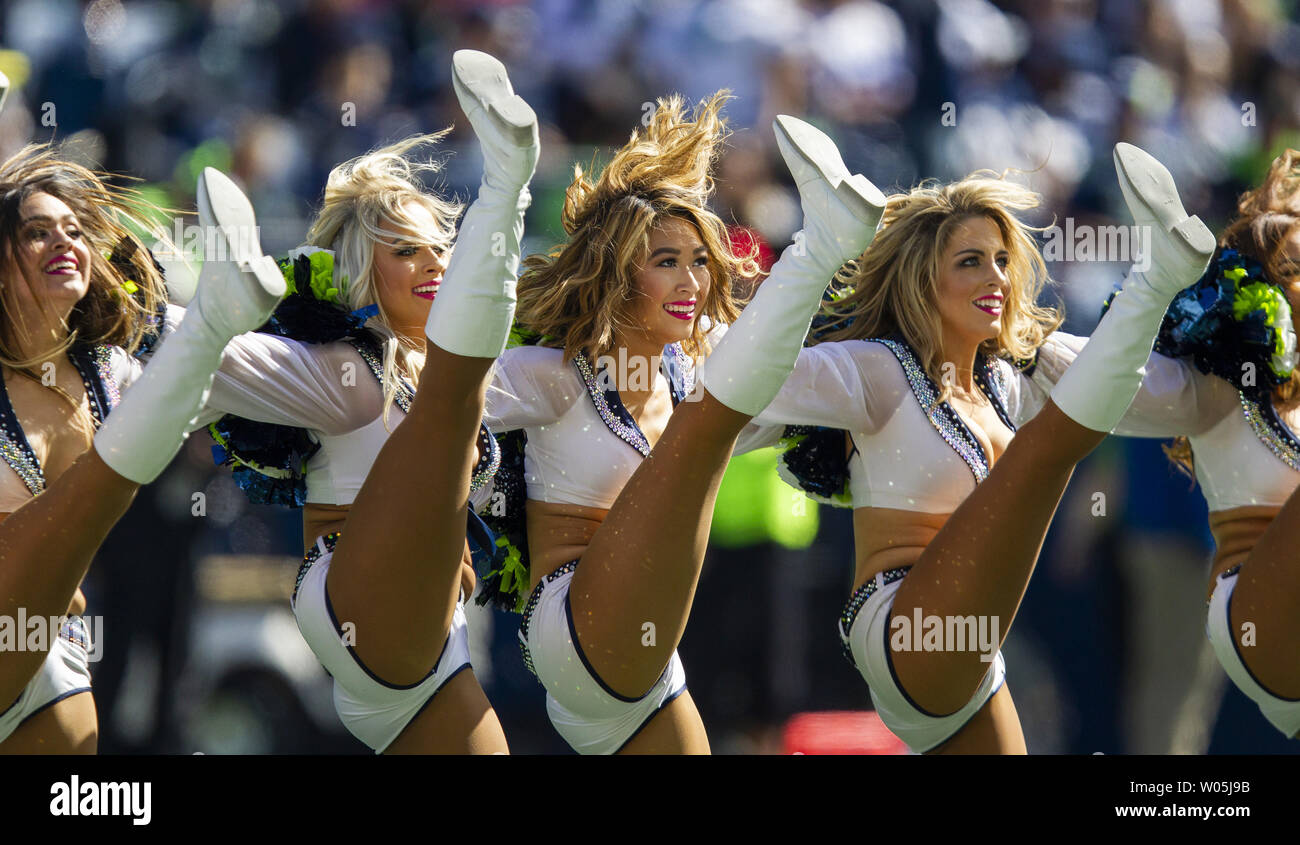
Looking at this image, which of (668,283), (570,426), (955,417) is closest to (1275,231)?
(955,417)

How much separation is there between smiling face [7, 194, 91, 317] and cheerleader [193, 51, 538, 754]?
363mm

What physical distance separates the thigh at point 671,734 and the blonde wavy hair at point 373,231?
0.87 m

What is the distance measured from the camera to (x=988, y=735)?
3.30 metres

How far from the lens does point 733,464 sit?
4.88 meters

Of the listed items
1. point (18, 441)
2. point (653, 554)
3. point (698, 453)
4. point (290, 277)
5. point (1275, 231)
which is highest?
point (1275, 231)

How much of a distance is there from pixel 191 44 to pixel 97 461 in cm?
318

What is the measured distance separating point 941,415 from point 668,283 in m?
0.66

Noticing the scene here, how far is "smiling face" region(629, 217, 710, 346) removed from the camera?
339cm

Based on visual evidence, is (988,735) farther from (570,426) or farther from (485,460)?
(485,460)

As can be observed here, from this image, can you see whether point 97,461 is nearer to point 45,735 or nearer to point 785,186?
point 45,735

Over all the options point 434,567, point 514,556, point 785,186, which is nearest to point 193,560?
point 514,556

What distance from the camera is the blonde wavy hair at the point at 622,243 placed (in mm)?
3383

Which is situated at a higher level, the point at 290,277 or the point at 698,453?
the point at 290,277

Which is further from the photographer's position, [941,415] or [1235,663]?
[1235,663]
